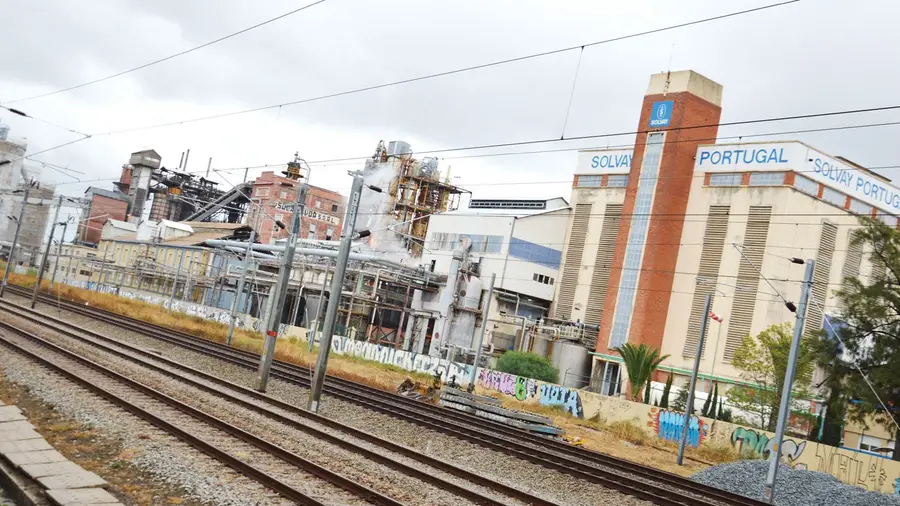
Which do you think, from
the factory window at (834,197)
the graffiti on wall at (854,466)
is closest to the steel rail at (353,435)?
the graffiti on wall at (854,466)

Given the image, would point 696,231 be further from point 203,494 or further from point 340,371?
point 203,494

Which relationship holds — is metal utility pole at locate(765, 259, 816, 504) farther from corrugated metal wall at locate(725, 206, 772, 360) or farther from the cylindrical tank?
the cylindrical tank

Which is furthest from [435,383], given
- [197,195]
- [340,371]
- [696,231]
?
[197,195]

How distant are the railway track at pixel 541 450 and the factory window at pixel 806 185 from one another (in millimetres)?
34645

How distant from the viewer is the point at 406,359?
5469cm

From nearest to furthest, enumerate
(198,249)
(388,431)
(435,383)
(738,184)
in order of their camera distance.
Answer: (388,431)
(435,383)
(738,184)
(198,249)

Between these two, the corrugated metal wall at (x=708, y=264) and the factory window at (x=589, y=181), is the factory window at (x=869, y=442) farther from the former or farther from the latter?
the factory window at (x=589, y=181)

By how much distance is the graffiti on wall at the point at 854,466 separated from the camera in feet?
98.2

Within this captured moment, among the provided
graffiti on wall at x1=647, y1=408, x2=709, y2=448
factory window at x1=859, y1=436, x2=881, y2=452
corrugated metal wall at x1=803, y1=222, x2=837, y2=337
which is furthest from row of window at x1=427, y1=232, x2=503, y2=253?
graffiti on wall at x1=647, y1=408, x2=709, y2=448

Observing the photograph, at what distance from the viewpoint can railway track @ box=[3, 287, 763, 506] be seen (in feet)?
66.6

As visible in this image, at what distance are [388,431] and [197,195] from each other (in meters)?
108

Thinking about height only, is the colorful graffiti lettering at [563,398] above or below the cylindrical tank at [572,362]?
below

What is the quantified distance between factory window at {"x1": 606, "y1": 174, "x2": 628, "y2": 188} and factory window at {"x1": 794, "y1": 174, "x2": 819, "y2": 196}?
14.3 meters

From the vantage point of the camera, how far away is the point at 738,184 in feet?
194
